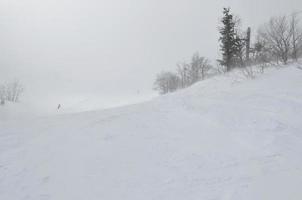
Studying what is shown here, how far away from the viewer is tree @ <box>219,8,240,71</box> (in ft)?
96.3

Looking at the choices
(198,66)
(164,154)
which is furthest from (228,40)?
(198,66)

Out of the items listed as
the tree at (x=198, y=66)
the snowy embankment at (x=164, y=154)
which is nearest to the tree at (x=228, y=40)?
the snowy embankment at (x=164, y=154)

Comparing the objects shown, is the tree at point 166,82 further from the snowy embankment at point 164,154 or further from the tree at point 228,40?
the snowy embankment at point 164,154

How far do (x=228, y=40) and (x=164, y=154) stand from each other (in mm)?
25637

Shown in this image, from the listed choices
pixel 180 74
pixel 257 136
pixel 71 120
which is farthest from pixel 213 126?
pixel 180 74

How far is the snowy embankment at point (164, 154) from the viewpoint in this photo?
5082 millimetres

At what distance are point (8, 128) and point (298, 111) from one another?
8.71 meters

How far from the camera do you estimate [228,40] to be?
2962cm

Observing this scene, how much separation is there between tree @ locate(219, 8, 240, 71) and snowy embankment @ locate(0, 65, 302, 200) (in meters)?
20.3

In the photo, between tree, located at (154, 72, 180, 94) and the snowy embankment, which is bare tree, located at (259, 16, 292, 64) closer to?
the snowy embankment

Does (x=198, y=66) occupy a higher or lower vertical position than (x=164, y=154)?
higher

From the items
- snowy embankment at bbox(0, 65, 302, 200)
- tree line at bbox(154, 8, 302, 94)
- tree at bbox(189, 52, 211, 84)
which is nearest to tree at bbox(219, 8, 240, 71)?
tree line at bbox(154, 8, 302, 94)

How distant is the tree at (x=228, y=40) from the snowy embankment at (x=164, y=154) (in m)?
20.3

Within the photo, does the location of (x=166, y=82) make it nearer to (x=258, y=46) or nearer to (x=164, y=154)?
(x=258, y=46)
